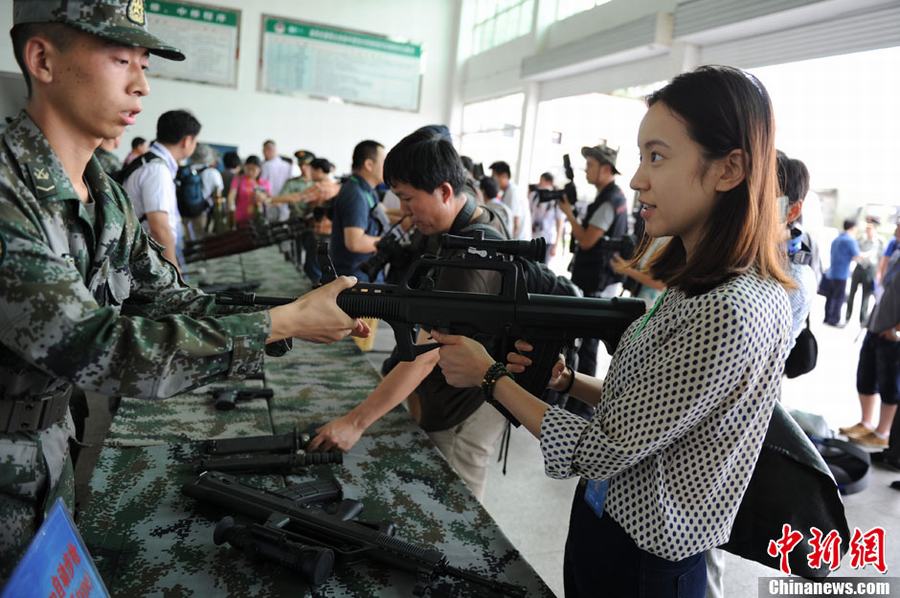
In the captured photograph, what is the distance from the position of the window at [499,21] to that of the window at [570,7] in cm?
51

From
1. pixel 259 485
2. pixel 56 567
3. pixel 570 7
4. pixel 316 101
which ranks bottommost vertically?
pixel 259 485

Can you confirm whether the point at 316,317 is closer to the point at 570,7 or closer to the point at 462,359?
the point at 462,359

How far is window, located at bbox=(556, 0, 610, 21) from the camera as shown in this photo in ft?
27.3

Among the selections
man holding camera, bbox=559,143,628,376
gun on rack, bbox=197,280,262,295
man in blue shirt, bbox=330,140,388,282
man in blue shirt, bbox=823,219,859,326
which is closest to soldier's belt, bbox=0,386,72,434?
man in blue shirt, bbox=330,140,388,282

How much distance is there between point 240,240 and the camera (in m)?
3.96

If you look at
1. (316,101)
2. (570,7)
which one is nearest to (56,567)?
(570,7)

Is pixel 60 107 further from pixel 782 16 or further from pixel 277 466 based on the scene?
pixel 782 16

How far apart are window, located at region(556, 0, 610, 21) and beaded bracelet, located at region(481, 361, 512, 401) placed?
26.1 ft

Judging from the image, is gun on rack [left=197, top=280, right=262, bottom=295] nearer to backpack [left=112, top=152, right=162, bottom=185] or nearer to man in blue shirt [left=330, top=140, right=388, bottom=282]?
man in blue shirt [left=330, top=140, right=388, bottom=282]

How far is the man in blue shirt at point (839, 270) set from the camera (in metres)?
7.39

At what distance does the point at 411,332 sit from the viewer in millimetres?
1402

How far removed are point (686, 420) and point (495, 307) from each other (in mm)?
488

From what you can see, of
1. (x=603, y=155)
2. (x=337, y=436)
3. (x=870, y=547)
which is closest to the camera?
(x=337, y=436)

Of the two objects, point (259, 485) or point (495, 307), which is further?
point (259, 485)
